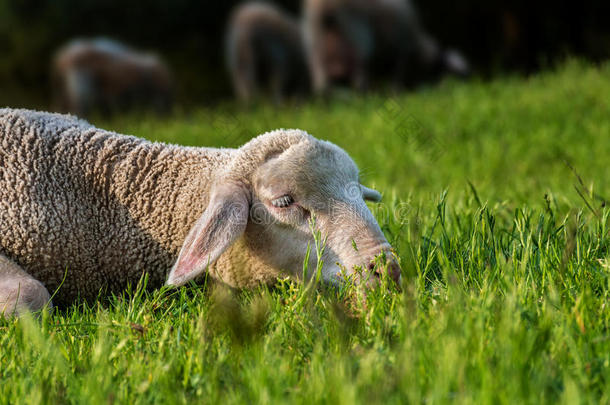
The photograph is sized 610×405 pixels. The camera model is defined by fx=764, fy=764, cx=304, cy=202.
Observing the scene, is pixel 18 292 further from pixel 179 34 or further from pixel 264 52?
pixel 179 34

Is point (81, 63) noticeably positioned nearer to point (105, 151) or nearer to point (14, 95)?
point (14, 95)

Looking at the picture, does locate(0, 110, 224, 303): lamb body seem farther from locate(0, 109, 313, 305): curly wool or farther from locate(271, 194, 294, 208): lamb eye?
locate(271, 194, 294, 208): lamb eye

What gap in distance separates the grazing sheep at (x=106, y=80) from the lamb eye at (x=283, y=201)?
10435 mm

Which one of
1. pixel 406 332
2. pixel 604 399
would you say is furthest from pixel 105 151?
pixel 604 399

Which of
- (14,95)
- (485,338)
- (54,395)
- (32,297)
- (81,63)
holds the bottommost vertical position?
(14,95)

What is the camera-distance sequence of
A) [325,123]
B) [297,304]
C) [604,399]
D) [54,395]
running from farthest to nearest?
[325,123] < [297,304] < [54,395] < [604,399]

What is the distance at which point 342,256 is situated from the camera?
8.82 ft

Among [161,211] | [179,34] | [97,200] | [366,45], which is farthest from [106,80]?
[161,211]

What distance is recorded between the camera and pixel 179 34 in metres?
15.8

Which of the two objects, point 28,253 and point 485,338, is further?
point 28,253

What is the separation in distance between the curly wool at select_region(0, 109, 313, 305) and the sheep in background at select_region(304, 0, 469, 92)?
372 inches

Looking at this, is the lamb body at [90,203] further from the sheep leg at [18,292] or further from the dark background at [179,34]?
the dark background at [179,34]

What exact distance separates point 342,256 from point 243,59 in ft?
36.1

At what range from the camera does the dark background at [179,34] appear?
14320mm
